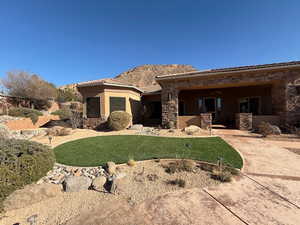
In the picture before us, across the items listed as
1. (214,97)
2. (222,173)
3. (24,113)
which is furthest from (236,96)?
(24,113)

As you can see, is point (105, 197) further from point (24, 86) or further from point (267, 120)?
point (24, 86)

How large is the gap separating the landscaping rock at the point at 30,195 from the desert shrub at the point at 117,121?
25.8 ft

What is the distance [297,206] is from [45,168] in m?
6.17

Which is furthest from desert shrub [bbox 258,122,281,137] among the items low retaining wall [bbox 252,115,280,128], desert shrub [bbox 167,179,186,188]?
desert shrub [bbox 167,179,186,188]

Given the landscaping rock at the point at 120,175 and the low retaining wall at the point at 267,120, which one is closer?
the landscaping rock at the point at 120,175

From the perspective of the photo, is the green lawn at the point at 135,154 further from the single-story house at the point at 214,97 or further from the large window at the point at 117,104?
the large window at the point at 117,104

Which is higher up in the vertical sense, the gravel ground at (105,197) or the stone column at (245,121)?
the stone column at (245,121)

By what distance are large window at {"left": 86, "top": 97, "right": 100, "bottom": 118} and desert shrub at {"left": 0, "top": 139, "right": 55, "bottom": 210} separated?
8481mm

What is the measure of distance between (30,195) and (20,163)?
84 cm

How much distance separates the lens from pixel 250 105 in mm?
12469

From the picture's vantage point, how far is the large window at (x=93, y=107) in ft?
40.1

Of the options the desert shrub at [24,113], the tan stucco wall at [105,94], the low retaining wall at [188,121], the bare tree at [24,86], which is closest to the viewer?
the low retaining wall at [188,121]

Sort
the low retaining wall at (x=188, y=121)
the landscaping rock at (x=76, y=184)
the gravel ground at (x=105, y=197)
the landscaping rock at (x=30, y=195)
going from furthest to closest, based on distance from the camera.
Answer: the low retaining wall at (x=188, y=121) < the landscaping rock at (x=76, y=184) < the landscaping rock at (x=30, y=195) < the gravel ground at (x=105, y=197)

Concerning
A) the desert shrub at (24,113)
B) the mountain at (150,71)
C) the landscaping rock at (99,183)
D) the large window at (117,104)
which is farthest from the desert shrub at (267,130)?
the mountain at (150,71)
